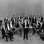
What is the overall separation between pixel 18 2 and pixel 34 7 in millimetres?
2663

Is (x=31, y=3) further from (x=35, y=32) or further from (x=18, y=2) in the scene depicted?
(x=35, y=32)

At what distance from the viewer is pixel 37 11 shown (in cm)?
1516

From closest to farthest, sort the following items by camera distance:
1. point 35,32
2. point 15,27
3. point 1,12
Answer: point 15,27, point 35,32, point 1,12

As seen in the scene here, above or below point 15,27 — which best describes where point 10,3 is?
above

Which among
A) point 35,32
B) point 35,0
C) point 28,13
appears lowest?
point 35,32

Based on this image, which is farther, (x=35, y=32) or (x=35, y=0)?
(x=35, y=0)

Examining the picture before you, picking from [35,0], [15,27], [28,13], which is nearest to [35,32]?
[15,27]

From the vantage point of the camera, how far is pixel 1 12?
14844 millimetres

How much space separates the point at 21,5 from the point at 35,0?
2.34 m

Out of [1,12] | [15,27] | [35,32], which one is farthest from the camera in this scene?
[1,12]

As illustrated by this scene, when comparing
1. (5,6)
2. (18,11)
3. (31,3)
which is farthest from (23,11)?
(5,6)

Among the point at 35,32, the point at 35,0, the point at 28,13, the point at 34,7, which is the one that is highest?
the point at 35,0

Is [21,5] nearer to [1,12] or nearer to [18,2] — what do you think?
[18,2]

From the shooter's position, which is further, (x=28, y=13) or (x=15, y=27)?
(x=28, y=13)
